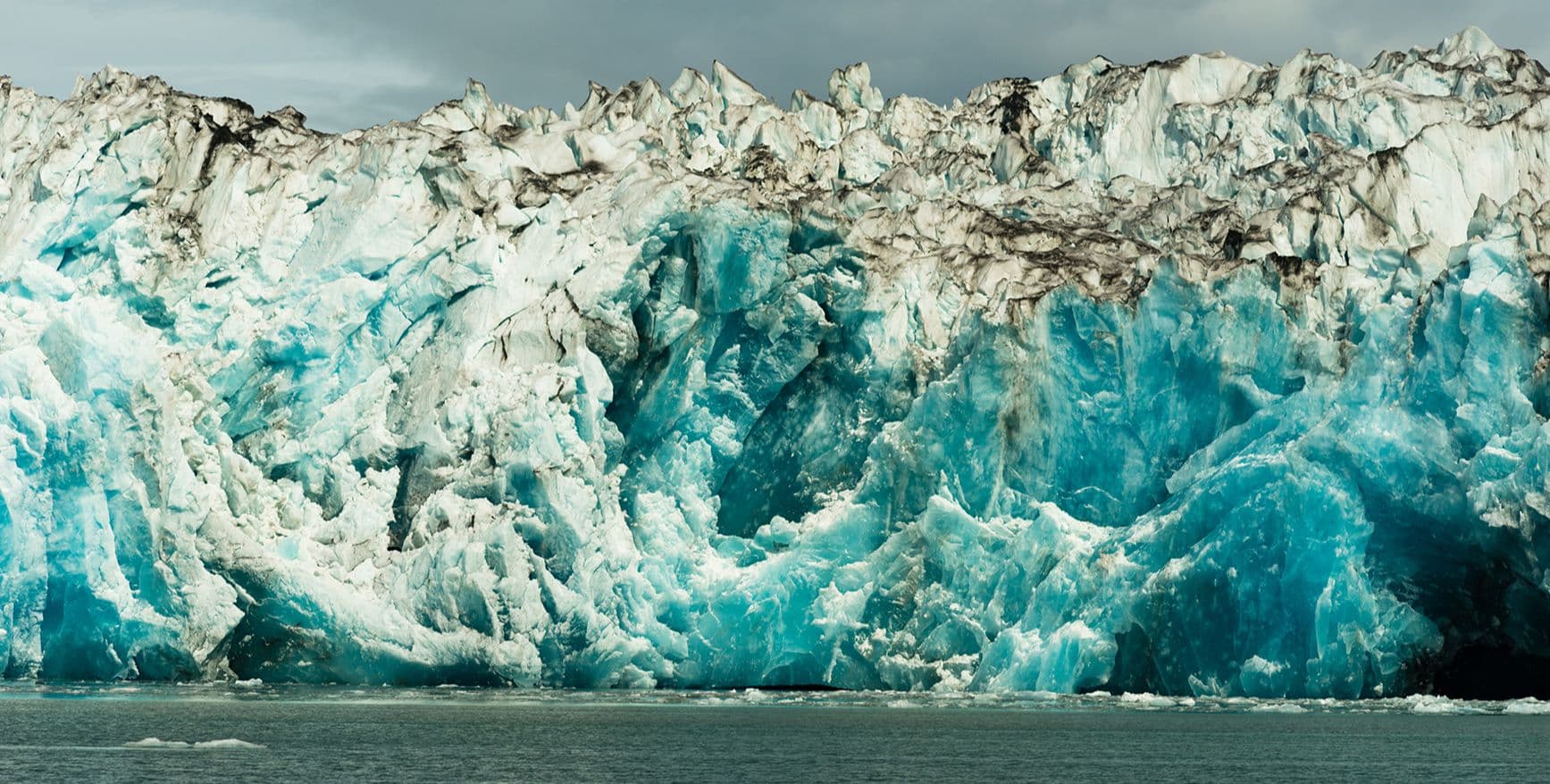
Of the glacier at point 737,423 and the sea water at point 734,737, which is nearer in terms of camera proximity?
the sea water at point 734,737

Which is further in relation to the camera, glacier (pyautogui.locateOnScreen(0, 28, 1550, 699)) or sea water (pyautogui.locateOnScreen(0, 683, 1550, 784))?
glacier (pyautogui.locateOnScreen(0, 28, 1550, 699))

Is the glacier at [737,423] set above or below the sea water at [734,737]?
above

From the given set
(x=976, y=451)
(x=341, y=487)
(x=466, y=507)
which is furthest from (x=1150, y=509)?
(x=341, y=487)

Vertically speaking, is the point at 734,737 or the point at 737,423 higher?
the point at 737,423

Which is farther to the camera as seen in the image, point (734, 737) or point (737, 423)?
point (737, 423)

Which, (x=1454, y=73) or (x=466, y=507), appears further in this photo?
(x=1454, y=73)

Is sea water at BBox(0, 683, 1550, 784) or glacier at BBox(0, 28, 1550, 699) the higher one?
glacier at BBox(0, 28, 1550, 699)

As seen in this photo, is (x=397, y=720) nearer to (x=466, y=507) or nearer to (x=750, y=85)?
(x=466, y=507)

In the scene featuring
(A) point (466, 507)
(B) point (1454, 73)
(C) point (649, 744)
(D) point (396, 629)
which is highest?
(B) point (1454, 73)
